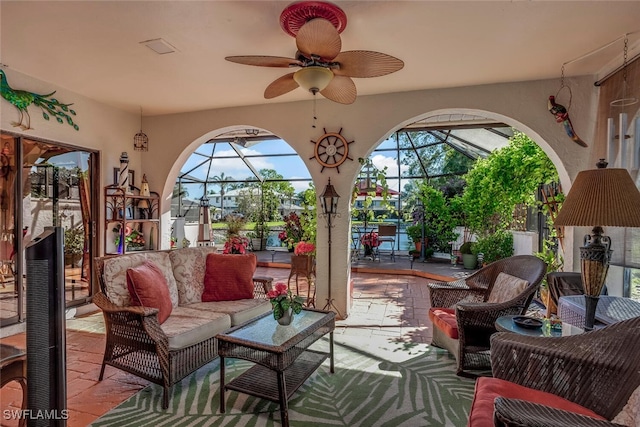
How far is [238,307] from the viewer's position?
126 inches

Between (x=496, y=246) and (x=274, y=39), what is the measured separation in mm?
Result: 5541

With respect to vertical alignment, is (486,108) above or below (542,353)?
above

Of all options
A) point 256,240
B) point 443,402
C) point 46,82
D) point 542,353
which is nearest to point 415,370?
point 443,402

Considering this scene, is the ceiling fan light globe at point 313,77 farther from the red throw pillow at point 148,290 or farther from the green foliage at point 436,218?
the green foliage at point 436,218

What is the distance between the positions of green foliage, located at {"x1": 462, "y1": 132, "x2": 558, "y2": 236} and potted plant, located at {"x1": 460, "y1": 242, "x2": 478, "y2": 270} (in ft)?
1.57

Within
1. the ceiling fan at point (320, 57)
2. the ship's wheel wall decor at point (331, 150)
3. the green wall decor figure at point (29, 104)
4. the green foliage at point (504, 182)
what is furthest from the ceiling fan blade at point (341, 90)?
the green foliage at point (504, 182)

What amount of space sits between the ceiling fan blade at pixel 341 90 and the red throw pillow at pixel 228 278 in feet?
5.88

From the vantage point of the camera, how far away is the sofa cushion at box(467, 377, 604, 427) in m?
1.48

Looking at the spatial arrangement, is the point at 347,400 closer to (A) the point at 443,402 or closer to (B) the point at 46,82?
(A) the point at 443,402

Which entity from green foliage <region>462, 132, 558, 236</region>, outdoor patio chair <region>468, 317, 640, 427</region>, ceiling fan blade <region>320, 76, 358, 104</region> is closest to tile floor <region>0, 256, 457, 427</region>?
green foliage <region>462, 132, 558, 236</region>

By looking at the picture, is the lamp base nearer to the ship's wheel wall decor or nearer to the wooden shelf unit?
the ship's wheel wall decor

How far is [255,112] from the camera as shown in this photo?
A: 182 inches

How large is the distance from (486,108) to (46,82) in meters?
4.83

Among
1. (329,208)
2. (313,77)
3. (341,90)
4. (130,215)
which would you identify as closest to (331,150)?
(329,208)
